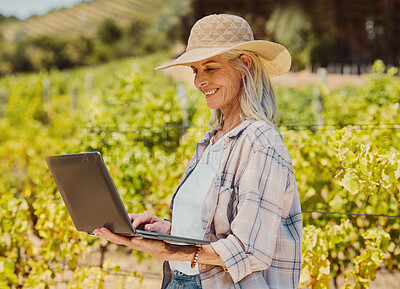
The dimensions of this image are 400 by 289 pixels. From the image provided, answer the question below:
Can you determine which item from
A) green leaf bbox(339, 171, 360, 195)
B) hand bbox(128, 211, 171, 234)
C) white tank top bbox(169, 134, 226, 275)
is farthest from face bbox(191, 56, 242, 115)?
green leaf bbox(339, 171, 360, 195)

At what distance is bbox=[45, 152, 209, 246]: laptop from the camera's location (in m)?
1.25

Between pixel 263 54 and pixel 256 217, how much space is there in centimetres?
54

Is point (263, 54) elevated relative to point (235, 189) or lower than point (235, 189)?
elevated

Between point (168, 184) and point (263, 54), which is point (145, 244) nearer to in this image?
point (263, 54)

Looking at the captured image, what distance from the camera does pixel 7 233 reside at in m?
2.90

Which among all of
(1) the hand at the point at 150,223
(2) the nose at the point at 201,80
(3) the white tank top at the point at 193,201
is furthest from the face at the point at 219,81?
(1) the hand at the point at 150,223

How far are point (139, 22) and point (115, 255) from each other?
61.5 m

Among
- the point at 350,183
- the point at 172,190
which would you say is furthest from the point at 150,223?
the point at 172,190

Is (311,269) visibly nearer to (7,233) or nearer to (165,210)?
(165,210)

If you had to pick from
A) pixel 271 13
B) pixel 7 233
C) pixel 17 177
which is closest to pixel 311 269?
pixel 7 233

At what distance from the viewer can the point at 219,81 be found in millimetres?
1473

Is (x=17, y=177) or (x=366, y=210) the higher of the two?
(x=366, y=210)

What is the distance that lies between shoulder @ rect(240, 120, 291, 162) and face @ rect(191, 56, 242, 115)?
155 millimetres

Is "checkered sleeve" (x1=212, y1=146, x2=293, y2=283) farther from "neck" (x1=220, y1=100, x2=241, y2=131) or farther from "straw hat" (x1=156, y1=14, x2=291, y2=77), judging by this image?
"straw hat" (x1=156, y1=14, x2=291, y2=77)
